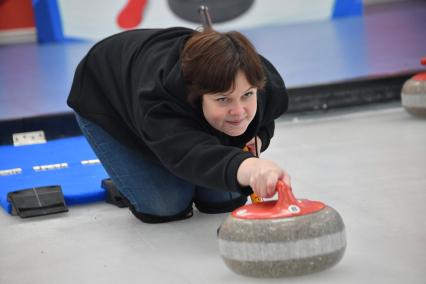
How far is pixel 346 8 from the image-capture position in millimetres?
8125

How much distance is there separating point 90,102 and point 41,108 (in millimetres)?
2023

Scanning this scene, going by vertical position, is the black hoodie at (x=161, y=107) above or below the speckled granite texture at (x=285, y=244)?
above

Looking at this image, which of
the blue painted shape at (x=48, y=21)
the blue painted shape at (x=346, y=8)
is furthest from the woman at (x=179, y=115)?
the blue painted shape at (x=346, y=8)

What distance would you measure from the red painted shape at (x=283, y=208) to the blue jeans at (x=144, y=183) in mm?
683

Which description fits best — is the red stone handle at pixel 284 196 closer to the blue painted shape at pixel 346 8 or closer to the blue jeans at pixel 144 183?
the blue jeans at pixel 144 183

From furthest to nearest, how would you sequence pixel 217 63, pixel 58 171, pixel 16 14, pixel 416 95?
pixel 16 14 → pixel 416 95 → pixel 58 171 → pixel 217 63

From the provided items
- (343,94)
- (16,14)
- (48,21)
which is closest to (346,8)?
(48,21)

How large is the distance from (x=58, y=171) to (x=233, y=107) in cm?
135

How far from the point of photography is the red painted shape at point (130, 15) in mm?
7359

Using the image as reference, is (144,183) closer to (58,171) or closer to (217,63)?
(217,63)

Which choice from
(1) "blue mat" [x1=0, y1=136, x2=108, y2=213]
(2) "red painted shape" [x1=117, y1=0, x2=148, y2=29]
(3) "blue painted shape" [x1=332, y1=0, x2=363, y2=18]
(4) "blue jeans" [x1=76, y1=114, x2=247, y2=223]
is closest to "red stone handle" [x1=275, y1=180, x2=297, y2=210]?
(4) "blue jeans" [x1=76, y1=114, x2=247, y2=223]

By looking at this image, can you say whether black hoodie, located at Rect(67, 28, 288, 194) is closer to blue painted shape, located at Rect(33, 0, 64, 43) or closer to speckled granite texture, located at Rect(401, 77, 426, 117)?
speckled granite texture, located at Rect(401, 77, 426, 117)

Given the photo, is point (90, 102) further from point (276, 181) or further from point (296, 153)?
point (296, 153)

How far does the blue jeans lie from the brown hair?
0.48 m
